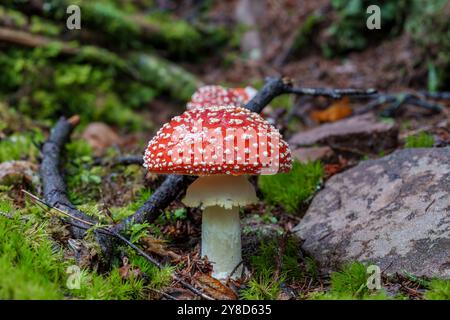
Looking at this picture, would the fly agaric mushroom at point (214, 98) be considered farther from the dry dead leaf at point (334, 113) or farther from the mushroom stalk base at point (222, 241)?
the dry dead leaf at point (334, 113)

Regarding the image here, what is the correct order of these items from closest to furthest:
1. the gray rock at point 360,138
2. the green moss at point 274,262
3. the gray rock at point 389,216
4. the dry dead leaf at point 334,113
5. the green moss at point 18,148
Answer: the gray rock at point 389,216 → the green moss at point 274,262 → the green moss at point 18,148 → the gray rock at point 360,138 → the dry dead leaf at point 334,113

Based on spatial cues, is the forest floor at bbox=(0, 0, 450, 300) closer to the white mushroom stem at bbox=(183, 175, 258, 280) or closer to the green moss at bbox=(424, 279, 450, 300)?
the green moss at bbox=(424, 279, 450, 300)

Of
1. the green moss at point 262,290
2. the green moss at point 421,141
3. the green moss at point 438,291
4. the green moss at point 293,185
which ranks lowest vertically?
the green moss at point 262,290

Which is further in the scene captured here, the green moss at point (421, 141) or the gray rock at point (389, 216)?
the green moss at point (421, 141)

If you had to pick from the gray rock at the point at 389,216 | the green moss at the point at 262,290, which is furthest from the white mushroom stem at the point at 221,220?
the gray rock at the point at 389,216

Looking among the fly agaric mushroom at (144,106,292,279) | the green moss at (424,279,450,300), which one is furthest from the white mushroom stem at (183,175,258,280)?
the green moss at (424,279,450,300)

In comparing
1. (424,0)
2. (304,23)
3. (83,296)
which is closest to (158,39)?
Result: (304,23)

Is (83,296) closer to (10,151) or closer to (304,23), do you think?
(10,151)
